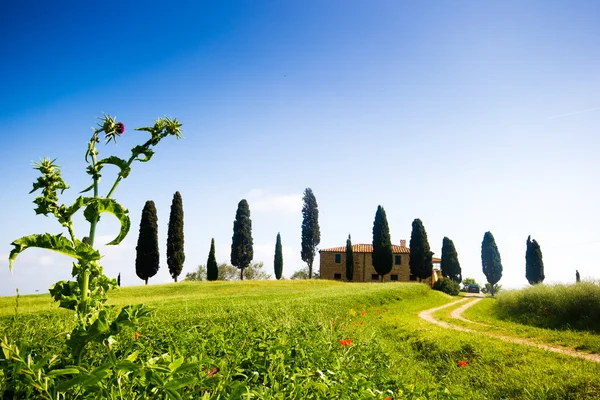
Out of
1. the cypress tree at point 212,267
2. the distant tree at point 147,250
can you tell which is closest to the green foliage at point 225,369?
the distant tree at point 147,250

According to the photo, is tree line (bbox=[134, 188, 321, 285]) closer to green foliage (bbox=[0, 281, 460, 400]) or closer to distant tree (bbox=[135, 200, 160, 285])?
distant tree (bbox=[135, 200, 160, 285])

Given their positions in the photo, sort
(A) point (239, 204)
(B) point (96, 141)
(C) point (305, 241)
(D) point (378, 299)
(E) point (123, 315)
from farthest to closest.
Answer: (C) point (305, 241), (A) point (239, 204), (D) point (378, 299), (B) point (96, 141), (E) point (123, 315)

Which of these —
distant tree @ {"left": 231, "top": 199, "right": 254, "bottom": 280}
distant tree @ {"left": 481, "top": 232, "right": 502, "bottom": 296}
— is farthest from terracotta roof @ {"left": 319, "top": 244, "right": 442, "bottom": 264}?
distant tree @ {"left": 231, "top": 199, "right": 254, "bottom": 280}

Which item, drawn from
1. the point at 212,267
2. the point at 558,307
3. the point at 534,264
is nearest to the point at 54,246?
the point at 558,307

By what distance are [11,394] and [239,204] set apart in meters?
47.5

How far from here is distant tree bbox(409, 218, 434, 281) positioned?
151ft

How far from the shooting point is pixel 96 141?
2.25m

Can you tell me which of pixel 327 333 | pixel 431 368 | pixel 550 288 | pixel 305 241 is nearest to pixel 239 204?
pixel 305 241

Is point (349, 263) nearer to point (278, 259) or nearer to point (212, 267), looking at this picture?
Answer: point (278, 259)

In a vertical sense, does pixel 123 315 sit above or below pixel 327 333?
above

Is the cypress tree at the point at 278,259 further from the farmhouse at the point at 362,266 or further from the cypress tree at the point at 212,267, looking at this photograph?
the cypress tree at the point at 212,267

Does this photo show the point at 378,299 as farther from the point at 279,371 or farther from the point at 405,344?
the point at 279,371

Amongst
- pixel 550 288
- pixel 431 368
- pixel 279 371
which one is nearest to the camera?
pixel 279 371

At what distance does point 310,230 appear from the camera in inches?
2071
